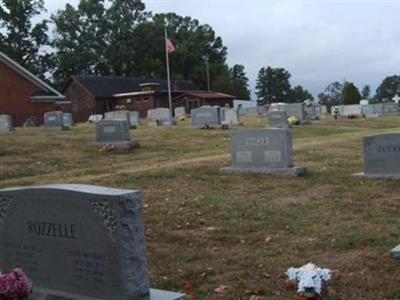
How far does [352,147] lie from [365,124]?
19665mm

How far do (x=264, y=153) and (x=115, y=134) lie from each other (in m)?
9.13

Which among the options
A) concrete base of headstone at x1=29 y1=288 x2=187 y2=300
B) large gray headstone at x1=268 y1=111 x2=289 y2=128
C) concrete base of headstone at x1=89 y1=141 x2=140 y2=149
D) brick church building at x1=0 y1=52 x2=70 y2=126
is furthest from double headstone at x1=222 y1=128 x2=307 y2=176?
brick church building at x1=0 y1=52 x2=70 y2=126

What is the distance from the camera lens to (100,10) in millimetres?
96875

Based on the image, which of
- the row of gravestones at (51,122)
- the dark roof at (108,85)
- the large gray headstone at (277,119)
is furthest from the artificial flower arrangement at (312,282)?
the dark roof at (108,85)

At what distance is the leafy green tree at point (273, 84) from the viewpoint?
5369 inches

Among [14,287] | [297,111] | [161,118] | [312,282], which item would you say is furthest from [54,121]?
[14,287]

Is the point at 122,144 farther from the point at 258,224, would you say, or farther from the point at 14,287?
the point at 14,287

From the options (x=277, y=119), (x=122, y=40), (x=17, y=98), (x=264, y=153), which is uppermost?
(x=122, y=40)

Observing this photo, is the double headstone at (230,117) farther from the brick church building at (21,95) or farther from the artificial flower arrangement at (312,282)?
the artificial flower arrangement at (312,282)

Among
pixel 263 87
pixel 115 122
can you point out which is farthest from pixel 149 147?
pixel 263 87

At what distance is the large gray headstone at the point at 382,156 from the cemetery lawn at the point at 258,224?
53cm

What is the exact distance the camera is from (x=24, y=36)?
78250mm

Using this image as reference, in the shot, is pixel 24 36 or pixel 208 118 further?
pixel 24 36

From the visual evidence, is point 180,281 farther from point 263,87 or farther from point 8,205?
point 263,87
